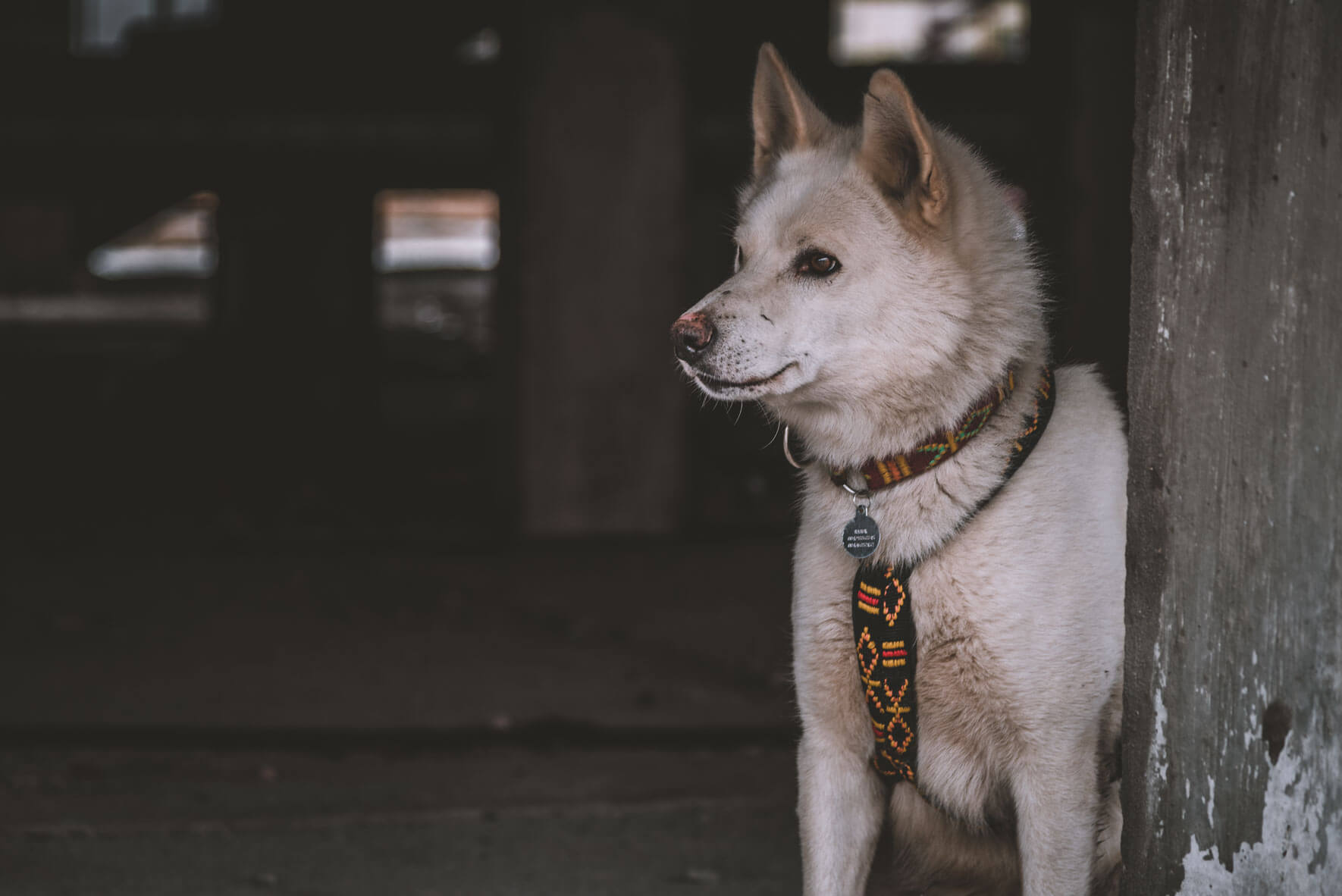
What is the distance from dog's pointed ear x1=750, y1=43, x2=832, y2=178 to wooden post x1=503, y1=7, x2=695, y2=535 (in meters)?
4.12

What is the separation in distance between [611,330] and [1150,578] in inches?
201

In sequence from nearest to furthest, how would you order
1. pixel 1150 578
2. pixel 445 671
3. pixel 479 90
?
pixel 1150 578, pixel 445 671, pixel 479 90

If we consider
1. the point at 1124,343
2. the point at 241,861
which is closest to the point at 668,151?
the point at 1124,343

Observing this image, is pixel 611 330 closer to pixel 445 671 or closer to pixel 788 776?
pixel 445 671

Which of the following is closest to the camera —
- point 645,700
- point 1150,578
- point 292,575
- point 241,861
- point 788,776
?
point 1150,578

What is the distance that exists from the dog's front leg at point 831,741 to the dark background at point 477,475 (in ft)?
2.71

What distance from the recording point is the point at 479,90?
312 inches

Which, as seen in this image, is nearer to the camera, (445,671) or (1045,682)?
(1045,682)

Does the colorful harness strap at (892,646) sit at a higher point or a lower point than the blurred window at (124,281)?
lower

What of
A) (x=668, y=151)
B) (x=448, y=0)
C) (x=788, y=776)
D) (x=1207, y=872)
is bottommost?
(x=788, y=776)

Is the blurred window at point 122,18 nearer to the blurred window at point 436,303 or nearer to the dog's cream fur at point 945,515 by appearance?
the blurred window at point 436,303

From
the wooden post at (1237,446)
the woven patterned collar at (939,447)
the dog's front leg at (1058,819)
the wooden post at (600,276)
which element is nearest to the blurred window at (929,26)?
the wooden post at (600,276)

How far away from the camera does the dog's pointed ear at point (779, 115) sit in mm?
2793

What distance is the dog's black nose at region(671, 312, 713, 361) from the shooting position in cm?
244
